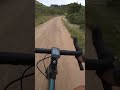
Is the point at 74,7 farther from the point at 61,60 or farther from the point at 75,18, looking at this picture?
the point at 61,60

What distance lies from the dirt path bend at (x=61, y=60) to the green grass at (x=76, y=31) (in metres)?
0.01

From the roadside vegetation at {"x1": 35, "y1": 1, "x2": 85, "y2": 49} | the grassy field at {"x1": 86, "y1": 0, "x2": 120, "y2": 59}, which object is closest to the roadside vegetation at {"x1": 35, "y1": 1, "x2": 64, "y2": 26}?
the roadside vegetation at {"x1": 35, "y1": 1, "x2": 85, "y2": 49}

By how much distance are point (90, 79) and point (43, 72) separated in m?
0.12

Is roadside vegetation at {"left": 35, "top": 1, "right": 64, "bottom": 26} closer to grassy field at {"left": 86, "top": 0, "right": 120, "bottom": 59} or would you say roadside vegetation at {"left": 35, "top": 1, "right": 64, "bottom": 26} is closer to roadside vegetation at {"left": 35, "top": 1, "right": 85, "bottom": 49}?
roadside vegetation at {"left": 35, "top": 1, "right": 85, "bottom": 49}

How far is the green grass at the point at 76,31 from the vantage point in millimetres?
580

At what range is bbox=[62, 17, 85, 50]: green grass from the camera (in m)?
0.58

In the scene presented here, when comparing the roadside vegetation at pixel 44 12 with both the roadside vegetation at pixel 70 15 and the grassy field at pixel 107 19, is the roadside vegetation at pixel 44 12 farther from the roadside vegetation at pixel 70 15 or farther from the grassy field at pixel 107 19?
the grassy field at pixel 107 19

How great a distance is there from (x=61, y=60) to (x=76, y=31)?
0.31 ft

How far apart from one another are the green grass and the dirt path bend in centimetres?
1

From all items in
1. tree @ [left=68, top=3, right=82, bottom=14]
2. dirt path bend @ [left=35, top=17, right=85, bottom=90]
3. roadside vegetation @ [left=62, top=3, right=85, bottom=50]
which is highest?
tree @ [left=68, top=3, right=82, bottom=14]

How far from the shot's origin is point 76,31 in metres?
0.59

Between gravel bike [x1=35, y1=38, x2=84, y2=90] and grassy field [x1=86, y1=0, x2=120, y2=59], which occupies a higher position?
grassy field [x1=86, y1=0, x2=120, y2=59]

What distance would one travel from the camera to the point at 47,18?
2.03ft

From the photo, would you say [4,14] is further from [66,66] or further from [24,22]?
[66,66]
